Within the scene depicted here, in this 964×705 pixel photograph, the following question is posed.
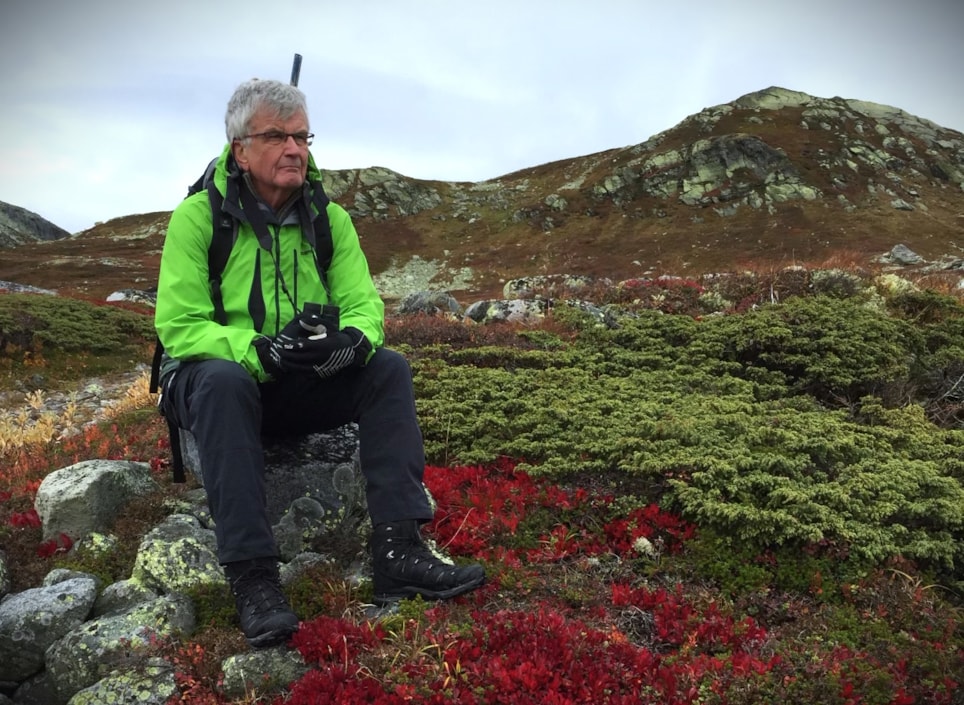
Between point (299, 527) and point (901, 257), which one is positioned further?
point (901, 257)

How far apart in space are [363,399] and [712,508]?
256 centimetres

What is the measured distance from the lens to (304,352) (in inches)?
150

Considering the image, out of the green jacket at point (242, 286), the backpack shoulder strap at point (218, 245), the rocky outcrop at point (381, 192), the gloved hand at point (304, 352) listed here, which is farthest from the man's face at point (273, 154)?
the rocky outcrop at point (381, 192)

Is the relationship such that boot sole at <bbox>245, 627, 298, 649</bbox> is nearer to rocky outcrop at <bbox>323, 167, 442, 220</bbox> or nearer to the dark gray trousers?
the dark gray trousers

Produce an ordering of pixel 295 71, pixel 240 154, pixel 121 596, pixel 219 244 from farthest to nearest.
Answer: pixel 295 71
pixel 240 154
pixel 219 244
pixel 121 596

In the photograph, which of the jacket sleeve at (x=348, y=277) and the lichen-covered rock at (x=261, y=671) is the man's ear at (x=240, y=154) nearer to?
the jacket sleeve at (x=348, y=277)

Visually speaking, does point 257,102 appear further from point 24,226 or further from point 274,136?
point 24,226

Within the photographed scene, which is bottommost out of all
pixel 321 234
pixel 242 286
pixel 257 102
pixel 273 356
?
pixel 273 356

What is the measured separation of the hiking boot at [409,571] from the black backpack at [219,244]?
1.68m

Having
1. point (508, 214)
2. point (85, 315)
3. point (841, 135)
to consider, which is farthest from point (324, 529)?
point (841, 135)

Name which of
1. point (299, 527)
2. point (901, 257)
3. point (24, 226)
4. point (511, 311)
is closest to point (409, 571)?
point (299, 527)

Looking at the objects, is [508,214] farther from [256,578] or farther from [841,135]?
[256,578]

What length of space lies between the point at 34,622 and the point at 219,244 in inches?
92.3

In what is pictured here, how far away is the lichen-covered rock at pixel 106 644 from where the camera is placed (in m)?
3.39
